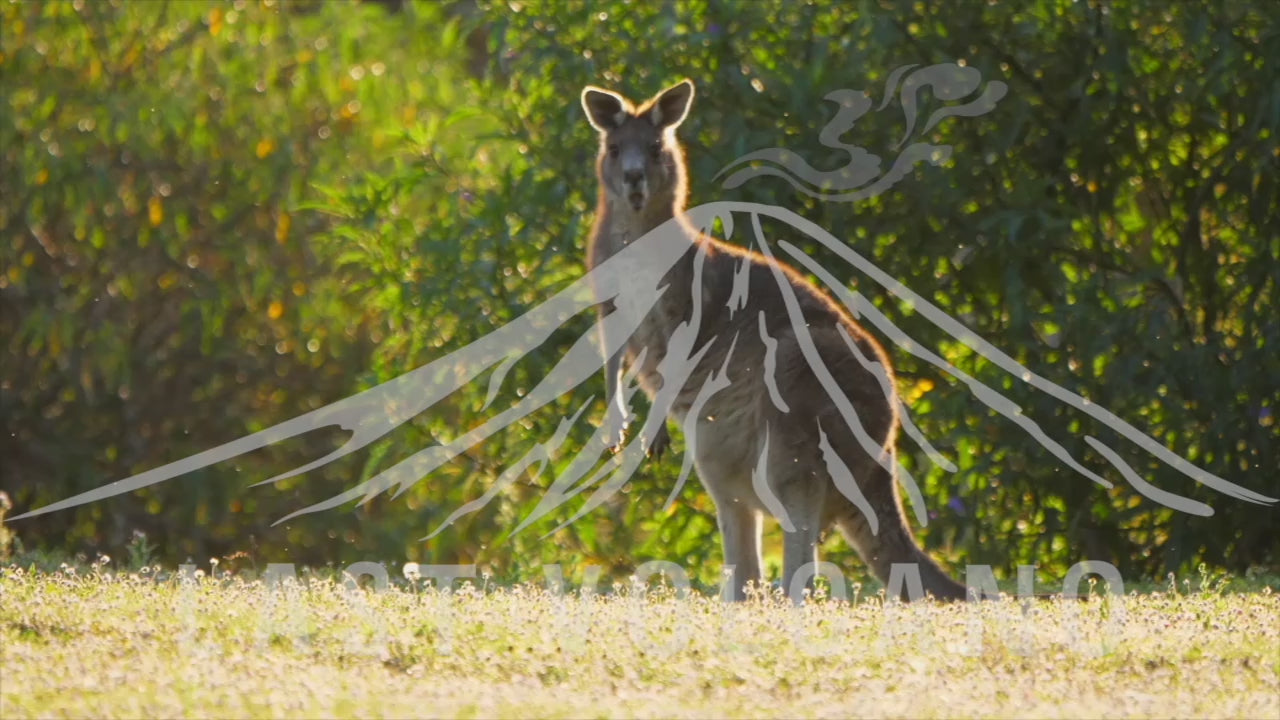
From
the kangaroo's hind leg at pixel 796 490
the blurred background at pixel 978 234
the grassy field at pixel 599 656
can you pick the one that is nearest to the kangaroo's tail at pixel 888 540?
the kangaroo's hind leg at pixel 796 490

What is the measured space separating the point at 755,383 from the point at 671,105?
1176 mm

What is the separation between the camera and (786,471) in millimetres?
6102

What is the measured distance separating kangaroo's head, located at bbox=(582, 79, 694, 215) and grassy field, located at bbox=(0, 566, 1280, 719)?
174 centimetres

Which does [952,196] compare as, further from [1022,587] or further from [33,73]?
[33,73]

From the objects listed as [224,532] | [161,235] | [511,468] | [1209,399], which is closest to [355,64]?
[161,235]

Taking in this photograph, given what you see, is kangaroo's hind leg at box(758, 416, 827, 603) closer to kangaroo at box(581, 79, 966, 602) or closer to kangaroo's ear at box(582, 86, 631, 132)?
kangaroo at box(581, 79, 966, 602)

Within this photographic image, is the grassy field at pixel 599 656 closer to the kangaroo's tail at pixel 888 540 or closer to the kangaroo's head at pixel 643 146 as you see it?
the kangaroo's tail at pixel 888 540

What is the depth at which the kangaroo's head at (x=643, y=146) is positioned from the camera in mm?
6758

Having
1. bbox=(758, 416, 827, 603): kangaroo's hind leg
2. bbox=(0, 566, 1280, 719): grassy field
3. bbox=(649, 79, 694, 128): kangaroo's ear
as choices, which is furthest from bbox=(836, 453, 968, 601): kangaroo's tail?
bbox=(649, 79, 694, 128): kangaroo's ear

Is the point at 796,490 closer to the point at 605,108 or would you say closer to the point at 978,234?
the point at 605,108

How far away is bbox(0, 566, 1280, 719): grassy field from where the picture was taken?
4.05 metres

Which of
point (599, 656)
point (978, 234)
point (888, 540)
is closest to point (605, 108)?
point (888, 540)

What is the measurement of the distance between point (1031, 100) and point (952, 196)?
0.69 m

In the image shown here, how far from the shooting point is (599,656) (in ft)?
15.1
